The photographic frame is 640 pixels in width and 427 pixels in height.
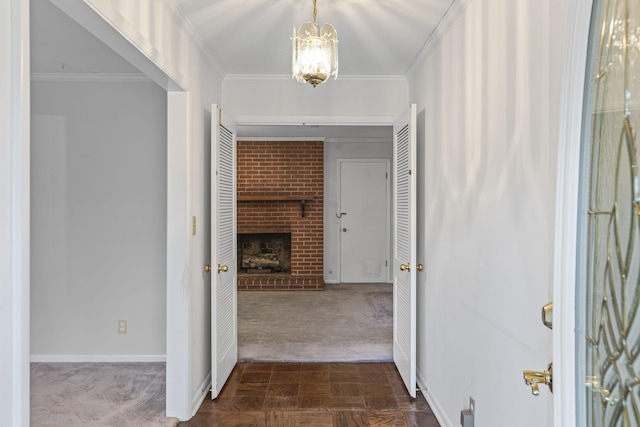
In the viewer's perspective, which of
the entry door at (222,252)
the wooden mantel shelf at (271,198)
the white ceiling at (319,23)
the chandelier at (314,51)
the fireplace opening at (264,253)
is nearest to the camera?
the chandelier at (314,51)

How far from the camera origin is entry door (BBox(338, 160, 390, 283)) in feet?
22.9

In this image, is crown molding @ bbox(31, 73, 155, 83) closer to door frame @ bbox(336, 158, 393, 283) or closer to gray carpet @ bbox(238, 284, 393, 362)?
gray carpet @ bbox(238, 284, 393, 362)

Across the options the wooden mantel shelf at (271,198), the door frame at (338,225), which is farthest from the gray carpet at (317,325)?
the wooden mantel shelf at (271,198)

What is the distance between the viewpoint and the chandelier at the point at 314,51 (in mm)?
1819

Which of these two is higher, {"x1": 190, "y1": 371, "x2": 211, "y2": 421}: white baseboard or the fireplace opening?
the fireplace opening

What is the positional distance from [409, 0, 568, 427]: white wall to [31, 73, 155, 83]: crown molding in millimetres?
2319

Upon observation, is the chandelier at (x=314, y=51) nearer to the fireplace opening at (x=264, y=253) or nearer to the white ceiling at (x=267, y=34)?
the white ceiling at (x=267, y=34)

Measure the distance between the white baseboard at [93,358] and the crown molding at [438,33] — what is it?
301 centimetres

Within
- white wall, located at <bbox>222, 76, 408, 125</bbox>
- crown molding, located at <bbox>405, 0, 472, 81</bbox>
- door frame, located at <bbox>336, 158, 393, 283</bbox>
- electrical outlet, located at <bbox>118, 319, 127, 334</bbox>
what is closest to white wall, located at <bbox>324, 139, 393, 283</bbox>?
door frame, located at <bbox>336, 158, 393, 283</bbox>

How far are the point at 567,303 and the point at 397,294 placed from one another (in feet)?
9.01

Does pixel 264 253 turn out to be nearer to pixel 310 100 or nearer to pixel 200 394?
pixel 310 100

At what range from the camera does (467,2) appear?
6.94ft

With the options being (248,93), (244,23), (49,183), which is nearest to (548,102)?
(244,23)

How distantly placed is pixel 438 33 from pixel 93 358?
11.6 feet
